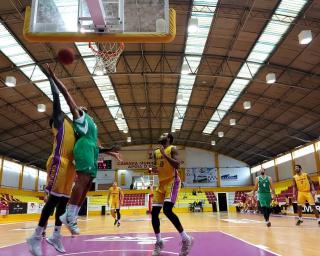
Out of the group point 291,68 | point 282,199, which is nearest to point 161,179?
point 291,68

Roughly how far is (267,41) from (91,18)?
49.0 ft

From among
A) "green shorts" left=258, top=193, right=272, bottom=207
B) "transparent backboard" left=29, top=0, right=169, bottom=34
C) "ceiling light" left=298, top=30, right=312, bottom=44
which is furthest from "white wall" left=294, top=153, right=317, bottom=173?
"transparent backboard" left=29, top=0, right=169, bottom=34

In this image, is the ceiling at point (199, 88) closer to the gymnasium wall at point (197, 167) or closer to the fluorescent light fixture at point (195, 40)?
the fluorescent light fixture at point (195, 40)

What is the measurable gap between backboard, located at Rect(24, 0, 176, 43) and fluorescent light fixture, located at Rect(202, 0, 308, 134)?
36.9ft

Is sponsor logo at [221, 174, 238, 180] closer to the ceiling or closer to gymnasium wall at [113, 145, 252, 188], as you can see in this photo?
gymnasium wall at [113, 145, 252, 188]

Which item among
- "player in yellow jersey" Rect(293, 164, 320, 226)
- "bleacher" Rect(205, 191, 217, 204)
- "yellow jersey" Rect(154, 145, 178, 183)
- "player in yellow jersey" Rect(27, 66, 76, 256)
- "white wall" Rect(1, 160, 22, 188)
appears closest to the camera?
"player in yellow jersey" Rect(27, 66, 76, 256)

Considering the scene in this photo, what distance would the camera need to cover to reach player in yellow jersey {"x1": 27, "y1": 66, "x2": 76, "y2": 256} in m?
4.00

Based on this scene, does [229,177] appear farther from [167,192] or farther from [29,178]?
[167,192]

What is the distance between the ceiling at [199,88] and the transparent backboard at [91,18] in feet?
33.0

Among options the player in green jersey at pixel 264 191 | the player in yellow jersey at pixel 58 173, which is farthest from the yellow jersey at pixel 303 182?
the player in yellow jersey at pixel 58 173

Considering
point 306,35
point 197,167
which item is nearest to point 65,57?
point 306,35

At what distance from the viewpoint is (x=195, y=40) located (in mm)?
19312

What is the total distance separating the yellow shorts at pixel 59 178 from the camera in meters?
4.04

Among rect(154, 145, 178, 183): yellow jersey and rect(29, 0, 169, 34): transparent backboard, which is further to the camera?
rect(29, 0, 169, 34): transparent backboard
